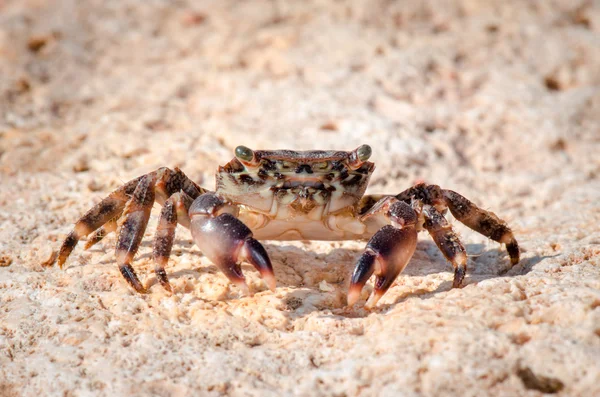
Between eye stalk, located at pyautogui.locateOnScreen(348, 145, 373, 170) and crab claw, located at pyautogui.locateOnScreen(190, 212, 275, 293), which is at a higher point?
eye stalk, located at pyautogui.locateOnScreen(348, 145, 373, 170)

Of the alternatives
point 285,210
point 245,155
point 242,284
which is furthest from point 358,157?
point 242,284

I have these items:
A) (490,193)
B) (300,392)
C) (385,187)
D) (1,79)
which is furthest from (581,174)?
(1,79)

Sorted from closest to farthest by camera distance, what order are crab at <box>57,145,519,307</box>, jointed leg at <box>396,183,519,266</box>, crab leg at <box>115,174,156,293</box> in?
crab at <box>57,145,519,307</box>
crab leg at <box>115,174,156,293</box>
jointed leg at <box>396,183,519,266</box>

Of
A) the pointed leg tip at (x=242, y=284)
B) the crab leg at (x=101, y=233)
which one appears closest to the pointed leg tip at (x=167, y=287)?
the pointed leg tip at (x=242, y=284)

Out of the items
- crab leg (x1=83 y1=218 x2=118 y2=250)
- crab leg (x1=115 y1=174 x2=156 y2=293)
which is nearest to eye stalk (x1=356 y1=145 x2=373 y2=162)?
crab leg (x1=115 y1=174 x2=156 y2=293)

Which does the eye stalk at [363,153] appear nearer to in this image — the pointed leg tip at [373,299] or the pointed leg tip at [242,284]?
the pointed leg tip at [373,299]

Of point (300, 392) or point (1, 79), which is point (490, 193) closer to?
point (300, 392)

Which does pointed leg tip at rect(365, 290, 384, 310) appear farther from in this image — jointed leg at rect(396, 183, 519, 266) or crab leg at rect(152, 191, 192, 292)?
crab leg at rect(152, 191, 192, 292)
